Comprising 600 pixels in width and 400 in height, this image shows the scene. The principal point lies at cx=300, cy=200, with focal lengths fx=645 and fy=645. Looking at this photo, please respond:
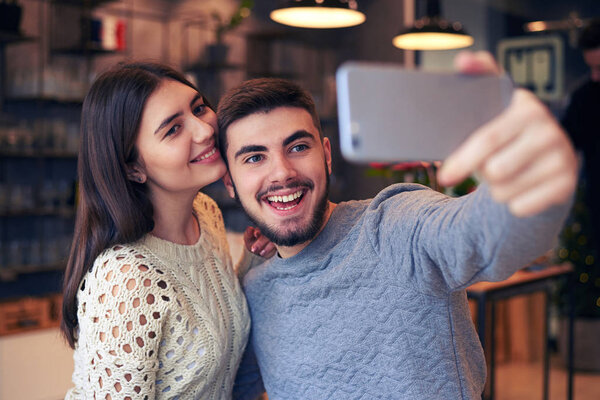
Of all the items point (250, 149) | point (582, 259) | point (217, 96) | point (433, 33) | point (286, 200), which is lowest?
point (582, 259)

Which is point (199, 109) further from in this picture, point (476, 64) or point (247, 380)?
point (476, 64)

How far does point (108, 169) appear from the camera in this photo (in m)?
1.42

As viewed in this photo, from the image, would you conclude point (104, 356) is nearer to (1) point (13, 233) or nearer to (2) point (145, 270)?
(2) point (145, 270)

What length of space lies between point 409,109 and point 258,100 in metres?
0.79

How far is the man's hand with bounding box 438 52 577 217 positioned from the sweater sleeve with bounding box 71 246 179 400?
2.82ft

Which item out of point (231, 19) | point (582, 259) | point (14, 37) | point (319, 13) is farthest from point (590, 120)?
point (14, 37)

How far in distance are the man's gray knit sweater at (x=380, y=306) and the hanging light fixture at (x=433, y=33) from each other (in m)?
2.57

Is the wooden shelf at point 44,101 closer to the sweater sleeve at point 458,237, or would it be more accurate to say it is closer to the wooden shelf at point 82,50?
the wooden shelf at point 82,50

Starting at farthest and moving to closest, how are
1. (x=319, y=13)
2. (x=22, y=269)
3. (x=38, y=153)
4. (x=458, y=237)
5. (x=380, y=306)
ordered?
(x=38, y=153) < (x=22, y=269) < (x=319, y=13) < (x=380, y=306) < (x=458, y=237)

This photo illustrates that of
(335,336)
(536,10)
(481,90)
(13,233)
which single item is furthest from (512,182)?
(536,10)

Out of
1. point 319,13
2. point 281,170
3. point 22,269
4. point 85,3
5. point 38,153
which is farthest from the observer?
point 85,3

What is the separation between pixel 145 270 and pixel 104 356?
0.19 meters

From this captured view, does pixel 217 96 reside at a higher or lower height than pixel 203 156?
higher

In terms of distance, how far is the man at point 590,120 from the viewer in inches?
146
